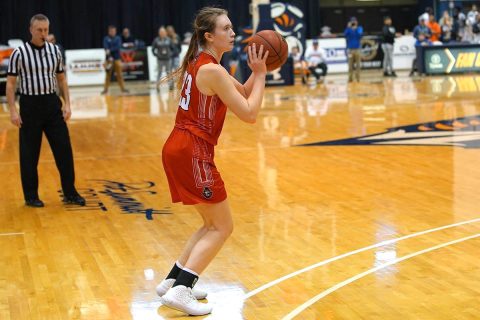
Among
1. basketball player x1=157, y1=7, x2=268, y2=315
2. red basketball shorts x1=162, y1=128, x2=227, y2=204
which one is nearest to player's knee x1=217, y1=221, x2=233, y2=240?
basketball player x1=157, y1=7, x2=268, y2=315

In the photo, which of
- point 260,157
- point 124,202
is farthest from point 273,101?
point 124,202

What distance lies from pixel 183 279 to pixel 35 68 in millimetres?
3986

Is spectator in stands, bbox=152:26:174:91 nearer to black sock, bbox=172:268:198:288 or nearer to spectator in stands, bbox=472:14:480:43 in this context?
spectator in stands, bbox=472:14:480:43

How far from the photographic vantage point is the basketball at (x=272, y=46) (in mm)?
5570

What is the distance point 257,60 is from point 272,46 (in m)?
0.30

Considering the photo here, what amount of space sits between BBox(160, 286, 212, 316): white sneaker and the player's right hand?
1.33 metres

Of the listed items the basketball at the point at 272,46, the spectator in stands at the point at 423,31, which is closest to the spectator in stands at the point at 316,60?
the spectator in stands at the point at 423,31

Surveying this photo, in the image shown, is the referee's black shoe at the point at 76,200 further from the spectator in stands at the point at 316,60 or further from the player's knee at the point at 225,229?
the spectator in stands at the point at 316,60

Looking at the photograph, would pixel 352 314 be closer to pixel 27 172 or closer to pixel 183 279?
pixel 183 279

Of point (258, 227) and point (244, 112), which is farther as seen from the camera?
point (258, 227)

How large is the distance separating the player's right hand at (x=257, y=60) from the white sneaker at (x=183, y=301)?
4.37 ft

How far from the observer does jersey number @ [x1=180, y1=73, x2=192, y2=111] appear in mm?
5328

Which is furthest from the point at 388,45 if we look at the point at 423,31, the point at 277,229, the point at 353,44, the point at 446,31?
the point at 277,229

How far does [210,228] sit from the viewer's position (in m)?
5.53
